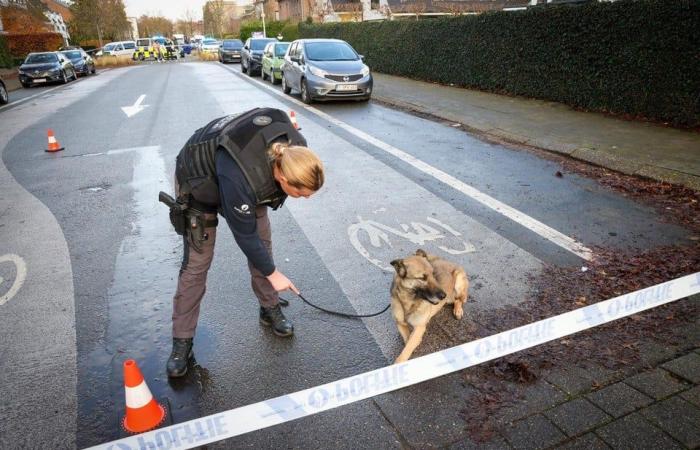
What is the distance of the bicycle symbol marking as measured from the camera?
479 cm

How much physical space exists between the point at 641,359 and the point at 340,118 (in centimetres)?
976

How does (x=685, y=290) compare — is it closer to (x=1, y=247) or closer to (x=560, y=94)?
(x=1, y=247)

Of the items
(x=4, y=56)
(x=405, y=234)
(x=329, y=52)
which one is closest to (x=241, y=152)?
(x=405, y=234)

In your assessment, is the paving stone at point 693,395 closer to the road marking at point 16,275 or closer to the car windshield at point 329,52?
the road marking at point 16,275

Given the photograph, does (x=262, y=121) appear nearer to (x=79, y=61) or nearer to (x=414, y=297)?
(x=414, y=297)

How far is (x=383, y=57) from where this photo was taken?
827 inches

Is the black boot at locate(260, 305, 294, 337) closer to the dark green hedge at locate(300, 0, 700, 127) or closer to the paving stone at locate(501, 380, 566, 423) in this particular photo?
the paving stone at locate(501, 380, 566, 423)

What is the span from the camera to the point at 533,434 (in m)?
2.53

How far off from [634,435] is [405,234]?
300 cm

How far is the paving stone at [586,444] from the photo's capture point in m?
2.43

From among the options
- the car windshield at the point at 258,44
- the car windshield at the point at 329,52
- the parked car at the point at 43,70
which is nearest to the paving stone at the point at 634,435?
the car windshield at the point at 329,52

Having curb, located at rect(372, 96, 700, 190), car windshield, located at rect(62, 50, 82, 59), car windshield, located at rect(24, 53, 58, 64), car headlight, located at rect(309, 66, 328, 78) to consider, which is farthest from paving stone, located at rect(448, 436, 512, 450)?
car windshield, located at rect(62, 50, 82, 59)

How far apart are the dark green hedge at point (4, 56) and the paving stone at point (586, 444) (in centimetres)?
4088

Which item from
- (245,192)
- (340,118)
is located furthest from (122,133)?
(245,192)
